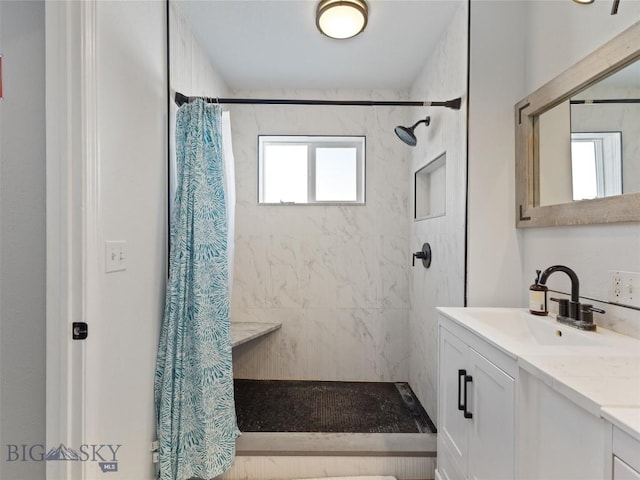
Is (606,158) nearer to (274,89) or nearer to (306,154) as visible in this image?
(306,154)

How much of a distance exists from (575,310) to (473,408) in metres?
0.51

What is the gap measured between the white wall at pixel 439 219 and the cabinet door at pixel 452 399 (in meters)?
0.36

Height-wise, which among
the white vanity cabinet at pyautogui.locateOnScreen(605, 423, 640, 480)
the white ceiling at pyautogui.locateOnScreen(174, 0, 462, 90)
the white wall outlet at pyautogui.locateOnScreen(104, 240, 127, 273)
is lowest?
the white vanity cabinet at pyautogui.locateOnScreen(605, 423, 640, 480)

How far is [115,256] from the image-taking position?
3.96 feet

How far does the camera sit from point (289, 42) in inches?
80.2

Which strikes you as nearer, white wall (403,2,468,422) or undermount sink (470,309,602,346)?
undermount sink (470,309,602,346)

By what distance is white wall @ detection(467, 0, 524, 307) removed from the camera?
1.63m

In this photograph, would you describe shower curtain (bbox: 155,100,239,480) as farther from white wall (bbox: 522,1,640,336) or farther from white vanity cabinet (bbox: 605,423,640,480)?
white wall (bbox: 522,1,640,336)

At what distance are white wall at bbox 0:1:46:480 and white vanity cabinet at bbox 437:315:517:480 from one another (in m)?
1.47

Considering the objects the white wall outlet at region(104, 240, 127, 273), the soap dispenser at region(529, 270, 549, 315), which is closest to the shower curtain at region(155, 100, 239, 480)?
the white wall outlet at region(104, 240, 127, 273)

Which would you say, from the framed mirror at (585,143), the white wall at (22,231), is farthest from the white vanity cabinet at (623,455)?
the white wall at (22,231)

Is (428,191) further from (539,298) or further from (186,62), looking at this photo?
(186,62)

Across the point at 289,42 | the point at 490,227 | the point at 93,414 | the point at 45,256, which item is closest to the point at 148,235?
the point at 45,256

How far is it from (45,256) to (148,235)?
410 millimetres
